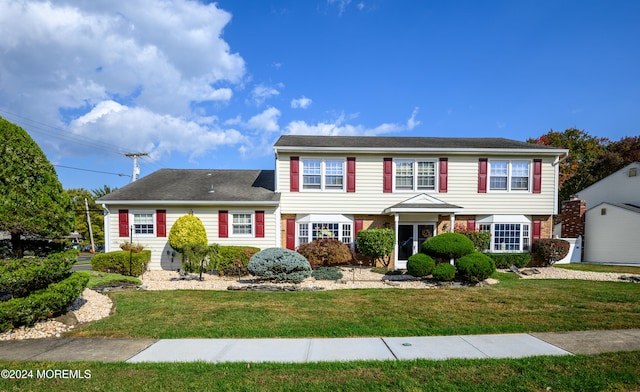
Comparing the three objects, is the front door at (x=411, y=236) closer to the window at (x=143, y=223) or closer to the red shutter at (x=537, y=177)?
the red shutter at (x=537, y=177)


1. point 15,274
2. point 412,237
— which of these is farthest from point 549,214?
point 15,274

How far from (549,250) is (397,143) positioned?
9.06 metres

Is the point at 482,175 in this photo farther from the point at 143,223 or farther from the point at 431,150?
the point at 143,223

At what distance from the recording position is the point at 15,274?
5.81m

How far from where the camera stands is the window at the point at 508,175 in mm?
15781

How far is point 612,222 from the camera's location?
17219mm

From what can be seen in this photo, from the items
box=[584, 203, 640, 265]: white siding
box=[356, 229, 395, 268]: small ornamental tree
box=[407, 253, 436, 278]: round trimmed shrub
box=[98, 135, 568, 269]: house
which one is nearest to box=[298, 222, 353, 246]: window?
box=[98, 135, 568, 269]: house

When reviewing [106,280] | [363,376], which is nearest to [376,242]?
[363,376]

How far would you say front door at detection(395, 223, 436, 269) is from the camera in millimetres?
15500

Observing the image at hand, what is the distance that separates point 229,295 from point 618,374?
8421mm

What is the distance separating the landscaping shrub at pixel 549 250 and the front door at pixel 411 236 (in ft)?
17.3

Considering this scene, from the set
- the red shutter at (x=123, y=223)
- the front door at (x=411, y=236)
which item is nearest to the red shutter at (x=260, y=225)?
the red shutter at (x=123, y=223)

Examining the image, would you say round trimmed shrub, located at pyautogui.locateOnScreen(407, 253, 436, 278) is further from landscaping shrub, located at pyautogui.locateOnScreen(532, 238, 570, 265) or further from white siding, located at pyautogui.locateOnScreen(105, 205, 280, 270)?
landscaping shrub, located at pyautogui.locateOnScreen(532, 238, 570, 265)

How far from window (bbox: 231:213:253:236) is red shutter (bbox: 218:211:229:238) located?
0.91 feet
